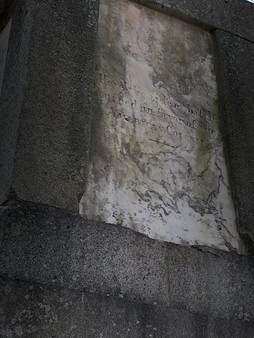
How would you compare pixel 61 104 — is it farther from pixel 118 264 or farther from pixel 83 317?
pixel 83 317

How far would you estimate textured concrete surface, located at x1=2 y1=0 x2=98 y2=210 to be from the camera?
148 inches

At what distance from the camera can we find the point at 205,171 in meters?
4.60

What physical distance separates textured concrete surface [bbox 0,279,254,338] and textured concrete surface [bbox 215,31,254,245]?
0.99 meters

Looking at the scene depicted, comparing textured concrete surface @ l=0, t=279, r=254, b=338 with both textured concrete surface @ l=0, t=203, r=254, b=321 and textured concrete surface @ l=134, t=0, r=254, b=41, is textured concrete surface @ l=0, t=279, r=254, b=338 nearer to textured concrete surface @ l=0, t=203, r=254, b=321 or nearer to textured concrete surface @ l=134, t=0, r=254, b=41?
textured concrete surface @ l=0, t=203, r=254, b=321

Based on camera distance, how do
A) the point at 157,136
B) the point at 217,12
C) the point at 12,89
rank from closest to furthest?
the point at 12,89 → the point at 157,136 → the point at 217,12

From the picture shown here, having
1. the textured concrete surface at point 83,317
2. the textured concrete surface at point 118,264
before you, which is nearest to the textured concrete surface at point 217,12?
the textured concrete surface at point 118,264

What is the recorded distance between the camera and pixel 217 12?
5.29 meters

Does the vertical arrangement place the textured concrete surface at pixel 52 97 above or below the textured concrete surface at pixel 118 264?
above

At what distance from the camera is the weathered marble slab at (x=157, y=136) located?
4152mm

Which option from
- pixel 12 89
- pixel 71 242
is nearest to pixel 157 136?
pixel 12 89

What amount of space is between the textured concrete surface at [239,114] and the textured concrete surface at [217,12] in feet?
0.33

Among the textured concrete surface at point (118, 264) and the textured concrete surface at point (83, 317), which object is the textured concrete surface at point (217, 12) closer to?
the textured concrete surface at point (118, 264)

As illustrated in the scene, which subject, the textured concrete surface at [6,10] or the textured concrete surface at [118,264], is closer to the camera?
the textured concrete surface at [118,264]

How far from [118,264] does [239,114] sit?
179 cm
